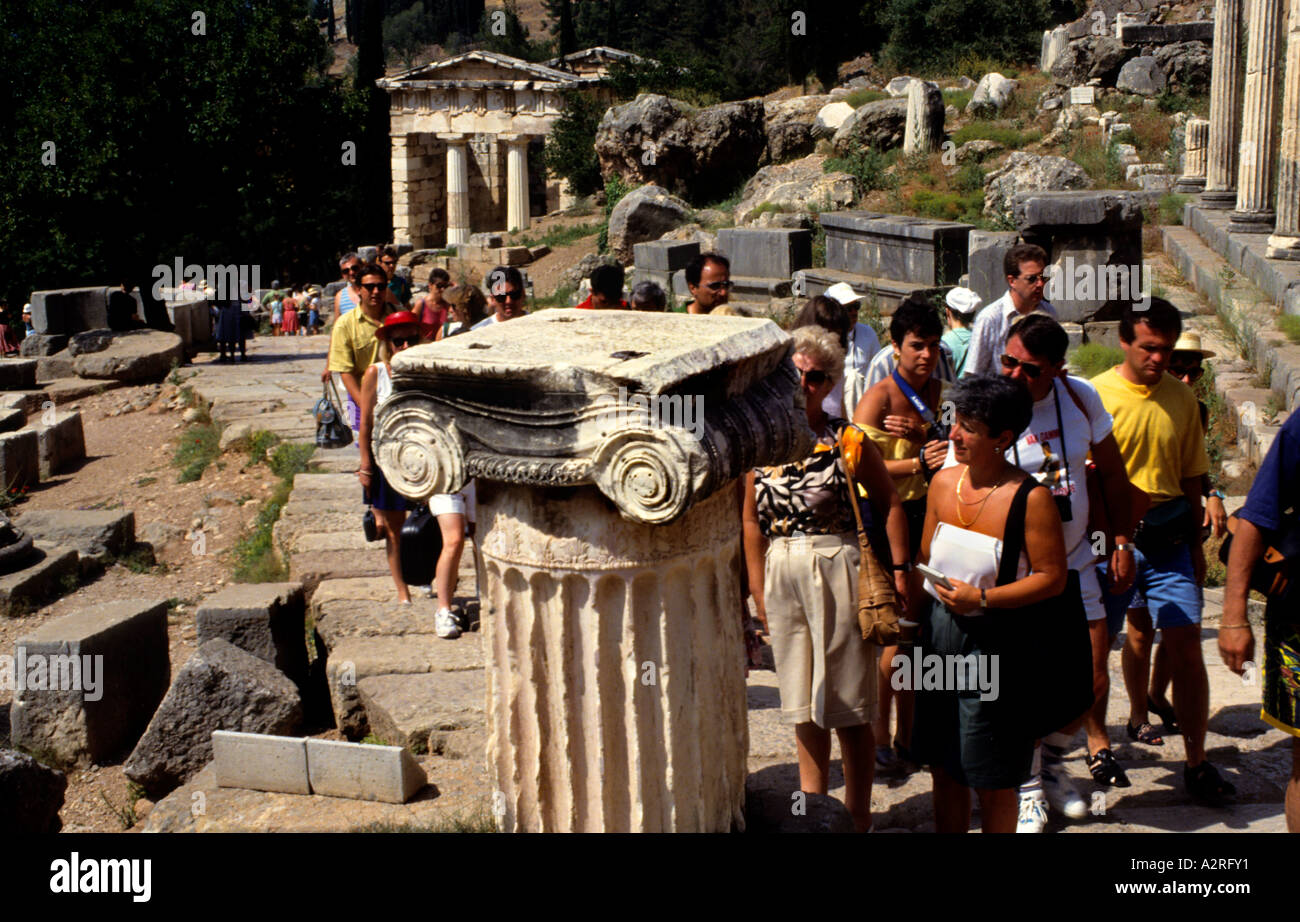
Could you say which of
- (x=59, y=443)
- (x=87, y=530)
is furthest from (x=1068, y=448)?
(x=59, y=443)

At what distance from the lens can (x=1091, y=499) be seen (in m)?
4.36

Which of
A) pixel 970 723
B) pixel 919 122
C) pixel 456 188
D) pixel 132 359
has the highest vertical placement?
pixel 456 188

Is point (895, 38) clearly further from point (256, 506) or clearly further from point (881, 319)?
point (256, 506)

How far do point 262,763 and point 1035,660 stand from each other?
2476 mm

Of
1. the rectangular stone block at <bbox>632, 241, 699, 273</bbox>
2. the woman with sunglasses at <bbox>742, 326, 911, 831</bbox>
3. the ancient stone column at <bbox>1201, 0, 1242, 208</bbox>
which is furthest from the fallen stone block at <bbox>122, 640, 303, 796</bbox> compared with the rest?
the ancient stone column at <bbox>1201, 0, 1242, 208</bbox>

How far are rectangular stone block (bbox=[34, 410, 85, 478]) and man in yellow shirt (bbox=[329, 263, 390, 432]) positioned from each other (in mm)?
6526

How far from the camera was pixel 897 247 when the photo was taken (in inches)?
538

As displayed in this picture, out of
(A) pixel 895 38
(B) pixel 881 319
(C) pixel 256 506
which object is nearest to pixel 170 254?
(C) pixel 256 506

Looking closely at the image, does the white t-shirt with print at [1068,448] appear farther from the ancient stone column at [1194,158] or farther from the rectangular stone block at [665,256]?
the ancient stone column at [1194,158]

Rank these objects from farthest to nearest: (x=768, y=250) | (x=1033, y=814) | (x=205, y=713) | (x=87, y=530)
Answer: (x=768, y=250) → (x=87, y=530) → (x=205, y=713) → (x=1033, y=814)

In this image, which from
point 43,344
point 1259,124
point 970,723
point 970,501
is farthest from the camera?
point 43,344

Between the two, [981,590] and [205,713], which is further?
[205,713]

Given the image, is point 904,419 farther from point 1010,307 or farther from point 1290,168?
point 1290,168
